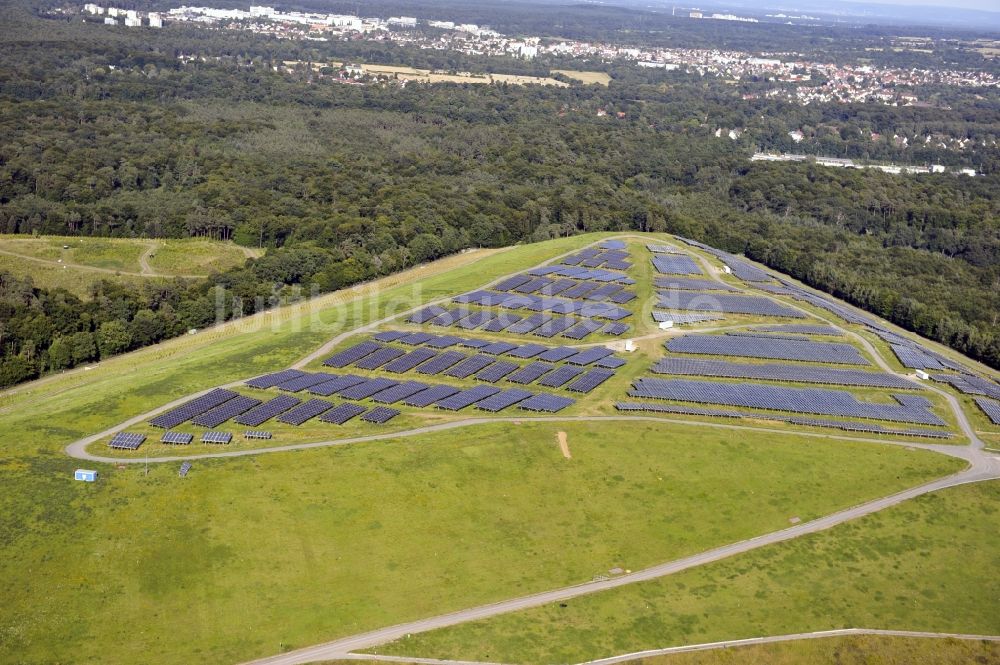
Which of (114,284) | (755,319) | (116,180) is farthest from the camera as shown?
(116,180)

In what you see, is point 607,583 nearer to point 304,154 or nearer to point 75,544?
point 75,544

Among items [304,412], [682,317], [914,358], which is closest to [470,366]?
[304,412]

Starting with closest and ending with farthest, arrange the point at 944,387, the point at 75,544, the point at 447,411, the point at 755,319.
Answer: the point at 75,544
the point at 447,411
the point at 944,387
the point at 755,319

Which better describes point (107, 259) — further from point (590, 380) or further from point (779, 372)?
point (779, 372)

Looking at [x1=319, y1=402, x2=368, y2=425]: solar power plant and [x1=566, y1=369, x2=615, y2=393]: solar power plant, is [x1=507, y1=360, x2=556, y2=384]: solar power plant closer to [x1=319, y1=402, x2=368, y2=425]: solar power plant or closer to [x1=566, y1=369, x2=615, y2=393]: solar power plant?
[x1=566, y1=369, x2=615, y2=393]: solar power plant

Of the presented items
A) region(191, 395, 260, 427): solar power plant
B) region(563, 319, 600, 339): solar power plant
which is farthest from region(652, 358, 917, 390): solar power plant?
region(191, 395, 260, 427): solar power plant

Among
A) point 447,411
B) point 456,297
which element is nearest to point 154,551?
point 447,411

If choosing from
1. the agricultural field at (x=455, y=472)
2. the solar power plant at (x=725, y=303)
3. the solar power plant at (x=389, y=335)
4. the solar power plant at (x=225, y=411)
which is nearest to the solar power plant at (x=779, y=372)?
the agricultural field at (x=455, y=472)
